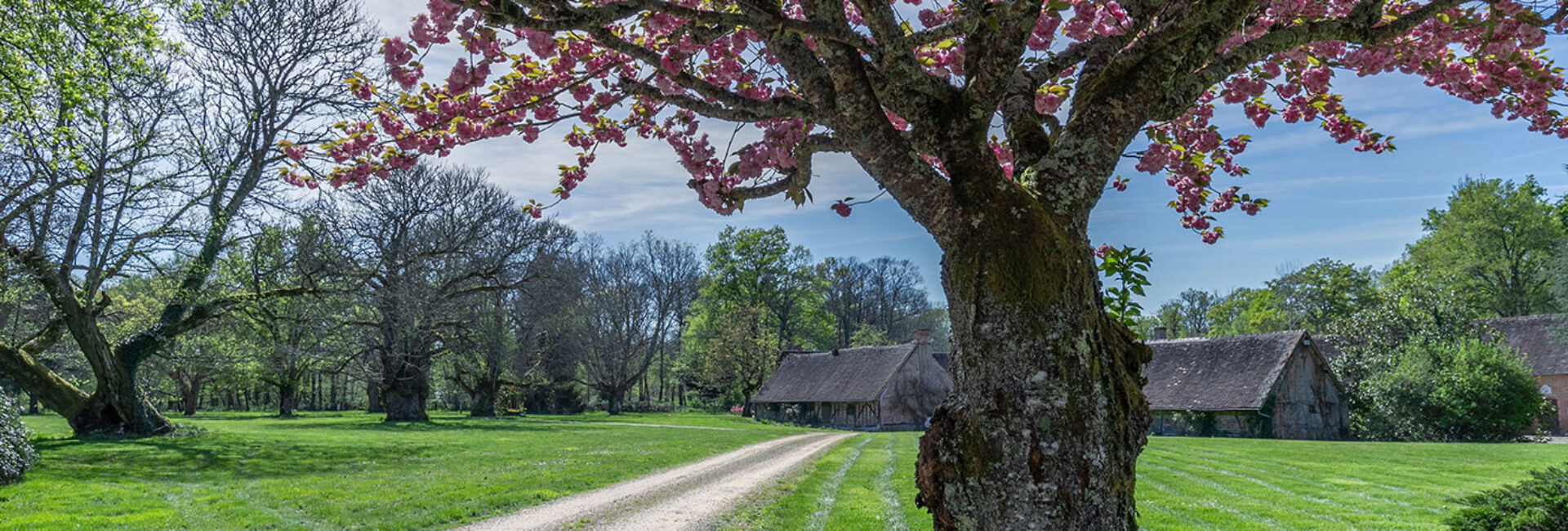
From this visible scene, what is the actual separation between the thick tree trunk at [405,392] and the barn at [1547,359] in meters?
44.4

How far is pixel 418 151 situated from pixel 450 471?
9.69 metres

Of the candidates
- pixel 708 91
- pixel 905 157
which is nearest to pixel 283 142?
pixel 708 91

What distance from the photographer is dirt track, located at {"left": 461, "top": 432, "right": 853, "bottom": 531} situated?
923 cm

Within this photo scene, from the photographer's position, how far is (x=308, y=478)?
12.6m

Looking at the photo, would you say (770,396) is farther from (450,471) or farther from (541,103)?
(541,103)

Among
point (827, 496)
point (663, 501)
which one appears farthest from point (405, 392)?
point (827, 496)

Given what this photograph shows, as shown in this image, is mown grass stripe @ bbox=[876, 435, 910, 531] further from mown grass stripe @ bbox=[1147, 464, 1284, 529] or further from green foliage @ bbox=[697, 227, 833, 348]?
green foliage @ bbox=[697, 227, 833, 348]

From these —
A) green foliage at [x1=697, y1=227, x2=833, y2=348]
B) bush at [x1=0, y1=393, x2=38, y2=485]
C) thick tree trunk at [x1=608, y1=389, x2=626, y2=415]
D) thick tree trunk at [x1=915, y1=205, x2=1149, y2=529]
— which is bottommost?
thick tree trunk at [x1=608, y1=389, x2=626, y2=415]

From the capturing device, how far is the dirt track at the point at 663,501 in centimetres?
923

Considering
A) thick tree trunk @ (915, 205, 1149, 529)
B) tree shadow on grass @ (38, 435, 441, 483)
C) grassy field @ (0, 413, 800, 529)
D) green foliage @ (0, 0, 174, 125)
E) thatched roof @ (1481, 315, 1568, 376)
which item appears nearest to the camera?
thick tree trunk @ (915, 205, 1149, 529)

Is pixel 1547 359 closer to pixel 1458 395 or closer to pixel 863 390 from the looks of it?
pixel 1458 395

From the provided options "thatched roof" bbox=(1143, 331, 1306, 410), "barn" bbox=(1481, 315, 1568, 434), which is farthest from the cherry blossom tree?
"barn" bbox=(1481, 315, 1568, 434)

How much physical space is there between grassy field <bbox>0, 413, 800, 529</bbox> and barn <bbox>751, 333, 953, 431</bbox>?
674 inches

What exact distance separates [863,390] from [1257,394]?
53.8 feet
